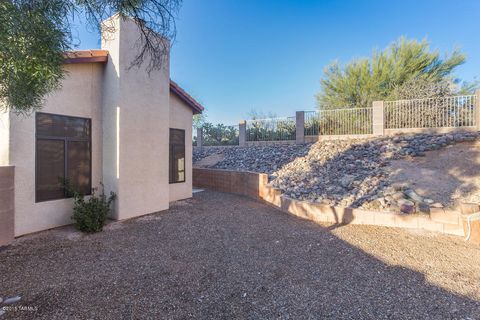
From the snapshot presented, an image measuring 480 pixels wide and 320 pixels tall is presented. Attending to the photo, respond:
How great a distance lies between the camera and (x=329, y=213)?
5.38 metres

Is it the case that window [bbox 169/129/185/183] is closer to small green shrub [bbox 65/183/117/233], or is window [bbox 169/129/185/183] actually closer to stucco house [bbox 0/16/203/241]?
stucco house [bbox 0/16/203/241]

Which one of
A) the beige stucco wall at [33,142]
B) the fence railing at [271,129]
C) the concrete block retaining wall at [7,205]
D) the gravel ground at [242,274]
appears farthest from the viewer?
the fence railing at [271,129]

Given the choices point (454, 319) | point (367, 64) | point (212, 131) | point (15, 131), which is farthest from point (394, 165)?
point (367, 64)

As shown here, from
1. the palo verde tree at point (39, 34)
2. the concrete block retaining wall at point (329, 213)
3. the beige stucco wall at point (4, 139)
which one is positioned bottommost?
the concrete block retaining wall at point (329, 213)

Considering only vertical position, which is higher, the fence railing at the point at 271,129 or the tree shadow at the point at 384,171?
the fence railing at the point at 271,129

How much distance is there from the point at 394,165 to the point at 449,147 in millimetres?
2393

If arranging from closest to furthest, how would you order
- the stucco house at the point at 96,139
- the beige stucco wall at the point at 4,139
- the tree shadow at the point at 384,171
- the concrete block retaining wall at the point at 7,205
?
the concrete block retaining wall at the point at 7,205 < the beige stucco wall at the point at 4,139 < the stucco house at the point at 96,139 < the tree shadow at the point at 384,171

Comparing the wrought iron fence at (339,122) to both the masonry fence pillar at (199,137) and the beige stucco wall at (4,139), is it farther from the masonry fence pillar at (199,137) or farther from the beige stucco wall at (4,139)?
the beige stucco wall at (4,139)

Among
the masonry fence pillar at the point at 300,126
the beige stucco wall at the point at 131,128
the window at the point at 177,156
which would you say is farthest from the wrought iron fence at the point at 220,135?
the beige stucco wall at the point at 131,128

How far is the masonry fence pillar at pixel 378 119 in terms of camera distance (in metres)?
9.84

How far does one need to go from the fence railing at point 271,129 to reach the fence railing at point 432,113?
177 inches

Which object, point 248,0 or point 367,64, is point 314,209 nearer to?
point 248,0

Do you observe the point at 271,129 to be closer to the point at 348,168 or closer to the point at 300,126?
the point at 300,126

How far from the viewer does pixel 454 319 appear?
7.28ft
